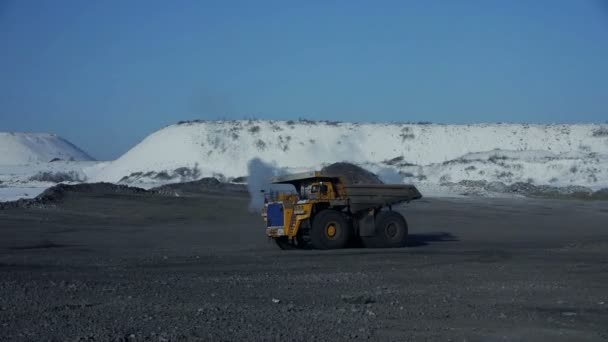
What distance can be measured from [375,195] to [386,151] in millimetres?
56809

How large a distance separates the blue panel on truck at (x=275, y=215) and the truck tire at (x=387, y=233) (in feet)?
7.83

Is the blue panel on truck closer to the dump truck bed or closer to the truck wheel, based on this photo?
the truck wheel

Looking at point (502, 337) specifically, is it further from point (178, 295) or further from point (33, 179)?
point (33, 179)

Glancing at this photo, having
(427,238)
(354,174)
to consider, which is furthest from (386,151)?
(427,238)

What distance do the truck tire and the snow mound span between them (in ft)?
322

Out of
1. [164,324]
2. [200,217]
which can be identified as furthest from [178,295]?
[200,217]

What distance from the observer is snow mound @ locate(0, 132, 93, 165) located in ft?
402

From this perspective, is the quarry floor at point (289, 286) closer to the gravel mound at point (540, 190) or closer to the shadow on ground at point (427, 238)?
the shadow on ground at point (427, 238)

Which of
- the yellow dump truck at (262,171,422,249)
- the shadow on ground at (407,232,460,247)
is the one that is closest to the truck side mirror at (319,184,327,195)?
the yellow dump truck at (262,171,422,249)

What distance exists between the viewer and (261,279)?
16.5 m

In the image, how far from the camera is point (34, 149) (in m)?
130

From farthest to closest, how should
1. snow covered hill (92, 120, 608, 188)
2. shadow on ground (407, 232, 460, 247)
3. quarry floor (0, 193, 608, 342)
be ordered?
snow covered hill (92, 120, 608, 188), shadow on ground (407, 232, 460, 247), quarry floor (0, 193, 608, 342)

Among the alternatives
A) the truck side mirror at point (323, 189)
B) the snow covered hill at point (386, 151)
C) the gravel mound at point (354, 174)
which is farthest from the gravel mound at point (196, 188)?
the truck side mirror at point (323, 189)

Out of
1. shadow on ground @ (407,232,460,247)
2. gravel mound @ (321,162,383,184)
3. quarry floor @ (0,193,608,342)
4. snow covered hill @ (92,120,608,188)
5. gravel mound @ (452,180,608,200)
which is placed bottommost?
quarry floor @ (0,193,608,342)
